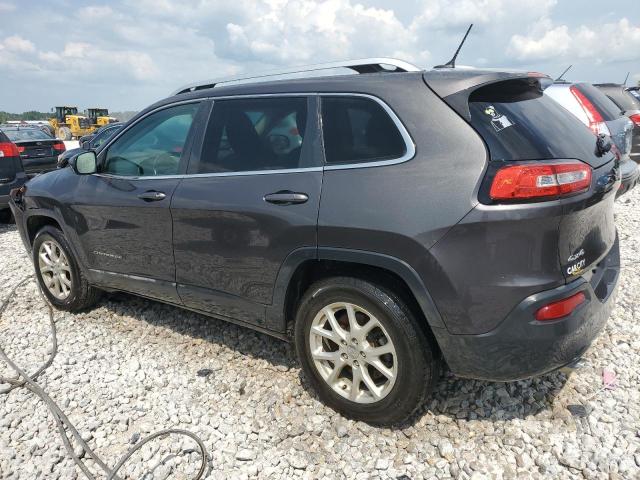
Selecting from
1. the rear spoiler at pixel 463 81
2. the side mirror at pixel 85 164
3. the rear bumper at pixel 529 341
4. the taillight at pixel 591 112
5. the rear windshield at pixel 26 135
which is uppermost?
the rear spoiler at pixel 463 81

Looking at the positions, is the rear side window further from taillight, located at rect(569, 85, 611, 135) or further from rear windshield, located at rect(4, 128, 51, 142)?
rear windshield, located at rect(4, 128, 51, 142)

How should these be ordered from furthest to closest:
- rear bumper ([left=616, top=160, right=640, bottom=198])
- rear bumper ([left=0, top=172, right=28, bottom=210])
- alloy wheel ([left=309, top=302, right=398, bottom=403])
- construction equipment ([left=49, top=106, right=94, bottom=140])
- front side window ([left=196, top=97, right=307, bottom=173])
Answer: construction equipment ([left=49, top=106, right=94, bottom=140]) → rear bumper ([left=0, top=172, right=28, bottom=210]) → rear bumper ([left=616, top=160, right=640, bottom=198]) → front side window ([left=196, top=97, right=307, bottom=173]) → alloy wheel ([left=309, top=302, right=398, bottom=403])

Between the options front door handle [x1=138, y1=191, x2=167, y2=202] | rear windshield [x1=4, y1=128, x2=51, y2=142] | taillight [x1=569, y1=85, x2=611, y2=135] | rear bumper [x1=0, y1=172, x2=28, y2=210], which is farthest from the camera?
rear windshield [x1=4, y1=128, x2=51, y2=142]

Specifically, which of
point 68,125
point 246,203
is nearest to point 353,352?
point 246,203

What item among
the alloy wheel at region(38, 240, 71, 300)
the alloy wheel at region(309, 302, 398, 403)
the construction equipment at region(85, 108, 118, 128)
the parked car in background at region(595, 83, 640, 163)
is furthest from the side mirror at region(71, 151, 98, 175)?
the construction equipment at region(85, 108, 118, 128)

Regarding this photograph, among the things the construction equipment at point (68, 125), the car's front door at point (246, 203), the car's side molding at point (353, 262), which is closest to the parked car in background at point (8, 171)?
the car's front door at point (246, 203)

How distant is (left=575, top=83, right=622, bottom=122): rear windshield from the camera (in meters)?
5.81

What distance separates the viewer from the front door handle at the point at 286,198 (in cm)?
253

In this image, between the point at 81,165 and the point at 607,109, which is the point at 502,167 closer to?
the point at 81,165

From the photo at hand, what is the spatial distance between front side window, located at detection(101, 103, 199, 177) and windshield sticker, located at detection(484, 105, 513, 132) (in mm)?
1915

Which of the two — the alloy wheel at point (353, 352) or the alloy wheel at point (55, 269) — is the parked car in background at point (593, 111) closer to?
the alloy wheel at point (353, 352)

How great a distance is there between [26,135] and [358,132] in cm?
1194

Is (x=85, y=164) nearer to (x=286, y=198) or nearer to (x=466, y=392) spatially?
(x=286, y=198)

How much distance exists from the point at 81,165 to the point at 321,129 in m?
2.11
